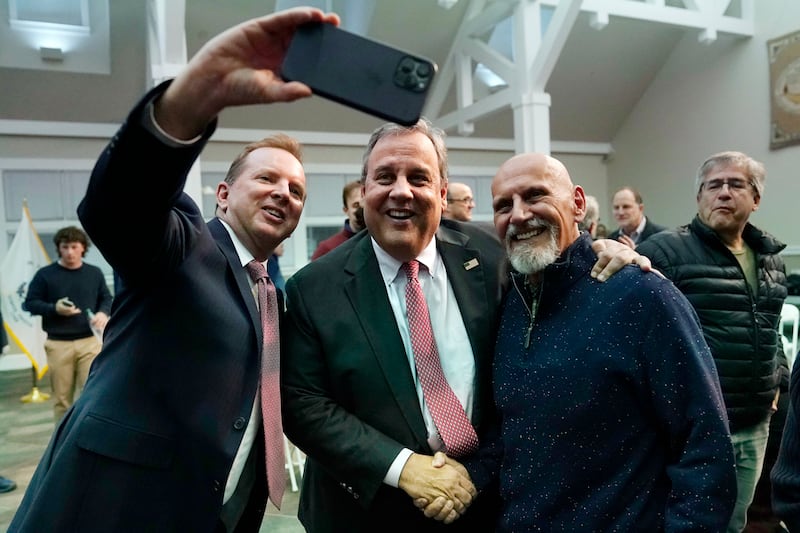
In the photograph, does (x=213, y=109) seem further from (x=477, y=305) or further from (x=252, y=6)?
(x=252, y=6)

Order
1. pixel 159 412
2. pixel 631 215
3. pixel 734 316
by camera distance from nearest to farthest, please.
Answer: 1. pixel 159 412
2. pixel 734 316
3. pixel 631 215

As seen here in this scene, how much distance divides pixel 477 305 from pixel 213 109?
32.4 inches

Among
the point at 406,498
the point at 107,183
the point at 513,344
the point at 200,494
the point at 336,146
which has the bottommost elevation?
the point at 406,498

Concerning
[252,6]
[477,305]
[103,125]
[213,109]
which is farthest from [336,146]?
[213,109]

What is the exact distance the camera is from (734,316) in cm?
216

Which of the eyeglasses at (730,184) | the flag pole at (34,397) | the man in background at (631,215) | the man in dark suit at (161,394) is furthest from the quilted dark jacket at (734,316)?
the flag pole at (34,397)

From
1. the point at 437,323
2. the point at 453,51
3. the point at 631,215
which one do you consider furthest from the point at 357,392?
the point at 453,51

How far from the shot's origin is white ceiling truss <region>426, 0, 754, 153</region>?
19.7 feet

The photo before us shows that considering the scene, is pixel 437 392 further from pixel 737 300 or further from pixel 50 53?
pixel 50 53

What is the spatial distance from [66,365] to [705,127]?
8.34 metres

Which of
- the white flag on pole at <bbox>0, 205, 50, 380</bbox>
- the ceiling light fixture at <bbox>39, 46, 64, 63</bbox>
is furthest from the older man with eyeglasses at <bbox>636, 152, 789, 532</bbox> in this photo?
the ceiling light fixture at <bbox>39, 46, 64, 63</bbox>

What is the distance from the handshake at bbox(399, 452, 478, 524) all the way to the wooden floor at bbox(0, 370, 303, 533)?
1902 mm

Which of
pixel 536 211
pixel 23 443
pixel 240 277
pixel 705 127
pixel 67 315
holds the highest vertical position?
pixel 705 127

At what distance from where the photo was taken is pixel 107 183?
0.79 meters
